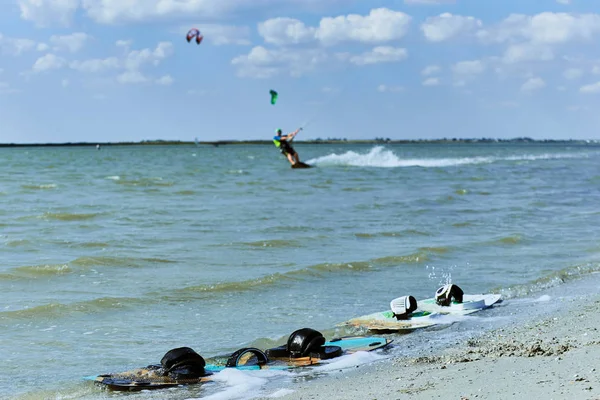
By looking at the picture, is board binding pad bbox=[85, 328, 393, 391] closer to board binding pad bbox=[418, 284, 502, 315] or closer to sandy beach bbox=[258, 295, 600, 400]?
sandy beach bbox=[258, 295, 600, 400]

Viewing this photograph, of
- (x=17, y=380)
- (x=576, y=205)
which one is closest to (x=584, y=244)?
(x=576, y=205)

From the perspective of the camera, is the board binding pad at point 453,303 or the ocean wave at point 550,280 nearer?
the board binding pad at point 453,303

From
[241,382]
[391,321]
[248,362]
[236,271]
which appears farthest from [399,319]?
[236,271]

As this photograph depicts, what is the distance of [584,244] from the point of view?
18.2 m

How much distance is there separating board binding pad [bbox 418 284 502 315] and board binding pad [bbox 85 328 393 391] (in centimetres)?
185

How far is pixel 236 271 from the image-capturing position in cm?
1480

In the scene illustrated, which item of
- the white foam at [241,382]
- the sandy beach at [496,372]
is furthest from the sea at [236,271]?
the sandy beach at [496,372]

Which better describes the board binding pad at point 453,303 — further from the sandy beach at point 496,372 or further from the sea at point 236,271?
the sandy beach at point 496,372

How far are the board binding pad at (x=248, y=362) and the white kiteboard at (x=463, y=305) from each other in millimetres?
1818

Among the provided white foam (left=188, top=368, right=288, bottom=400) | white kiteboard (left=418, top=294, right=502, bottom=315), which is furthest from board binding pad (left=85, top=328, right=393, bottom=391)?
white kiteboard (left=418, top=294, right=502, bottom=315)

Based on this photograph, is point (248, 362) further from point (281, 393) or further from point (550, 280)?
point (550, 280)

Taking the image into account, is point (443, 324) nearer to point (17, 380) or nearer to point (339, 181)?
point (17, 380)

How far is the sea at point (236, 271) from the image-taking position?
948cm

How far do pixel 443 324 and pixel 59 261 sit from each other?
8.47 meters
